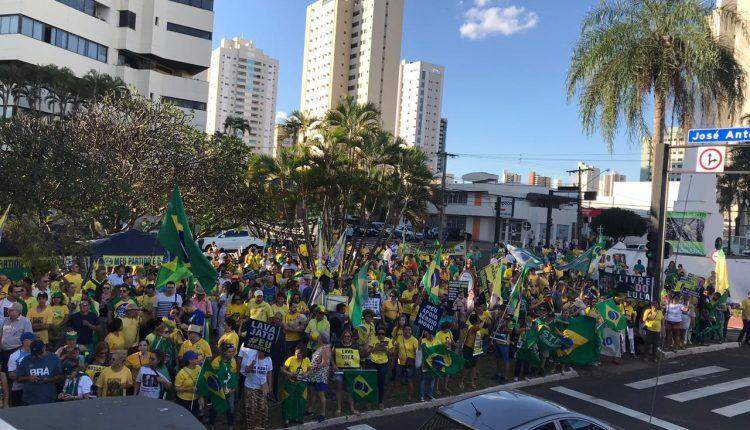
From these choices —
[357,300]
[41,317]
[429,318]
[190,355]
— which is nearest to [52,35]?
[41,317]

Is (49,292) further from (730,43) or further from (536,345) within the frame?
(730,43)

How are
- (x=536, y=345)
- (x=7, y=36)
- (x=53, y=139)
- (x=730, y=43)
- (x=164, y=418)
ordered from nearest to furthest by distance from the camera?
(x=164, y=418), (x=536, y=345), (x=53, y=139), (x=730, y=43), (x=7, y=36)

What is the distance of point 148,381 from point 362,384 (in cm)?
361

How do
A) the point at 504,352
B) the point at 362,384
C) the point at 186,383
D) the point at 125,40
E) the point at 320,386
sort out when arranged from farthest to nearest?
the point at 125,40
the point at 504,352
the point at 362,384
the point at 320,386
the point at 186,383

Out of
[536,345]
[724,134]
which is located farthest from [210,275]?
[724,134]

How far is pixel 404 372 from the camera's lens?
11.7m

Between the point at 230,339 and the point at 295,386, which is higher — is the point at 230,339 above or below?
above

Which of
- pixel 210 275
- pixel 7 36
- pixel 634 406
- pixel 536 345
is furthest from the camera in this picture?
pixel 7 36

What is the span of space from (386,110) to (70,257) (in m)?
122

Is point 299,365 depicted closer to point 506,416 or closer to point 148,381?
point 148,381

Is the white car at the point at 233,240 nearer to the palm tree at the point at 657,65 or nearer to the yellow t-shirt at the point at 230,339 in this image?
the palm tree at the point at 657,65

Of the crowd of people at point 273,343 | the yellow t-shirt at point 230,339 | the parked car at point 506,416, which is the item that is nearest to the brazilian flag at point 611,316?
the crowd of people at point 273,343

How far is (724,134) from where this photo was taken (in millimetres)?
15219

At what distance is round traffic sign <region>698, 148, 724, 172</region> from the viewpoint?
1544cm
